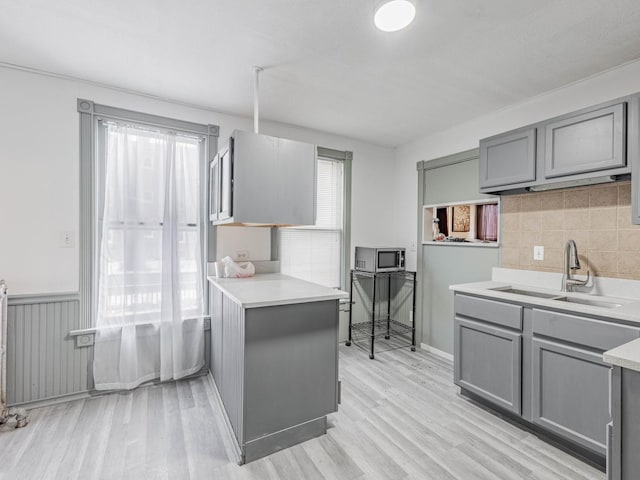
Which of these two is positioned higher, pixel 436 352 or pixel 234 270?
pixel 234 270

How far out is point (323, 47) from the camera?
1976 mm

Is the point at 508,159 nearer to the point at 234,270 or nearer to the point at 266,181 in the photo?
the point at 266,181

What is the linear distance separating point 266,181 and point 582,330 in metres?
2.17

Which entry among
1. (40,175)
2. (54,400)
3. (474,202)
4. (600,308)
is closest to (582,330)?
(600,308)

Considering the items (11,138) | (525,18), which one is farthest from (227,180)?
(525,18)

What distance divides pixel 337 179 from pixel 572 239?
92.6 inches

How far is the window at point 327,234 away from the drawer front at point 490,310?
155 centimetres

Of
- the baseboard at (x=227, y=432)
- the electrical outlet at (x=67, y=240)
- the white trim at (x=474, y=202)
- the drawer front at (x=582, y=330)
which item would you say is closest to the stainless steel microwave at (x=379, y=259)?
the white trim at (x=474, y=202)

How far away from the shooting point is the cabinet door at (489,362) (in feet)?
7.00


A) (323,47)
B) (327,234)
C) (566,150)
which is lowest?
(327,234)

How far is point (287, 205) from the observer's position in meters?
2.29

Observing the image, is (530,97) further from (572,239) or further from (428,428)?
(428,428)

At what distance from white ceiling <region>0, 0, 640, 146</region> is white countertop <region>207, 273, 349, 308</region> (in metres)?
1.57

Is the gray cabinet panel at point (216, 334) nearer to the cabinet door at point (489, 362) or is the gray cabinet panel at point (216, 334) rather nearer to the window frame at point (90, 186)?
the window frame at point (90, 186)
